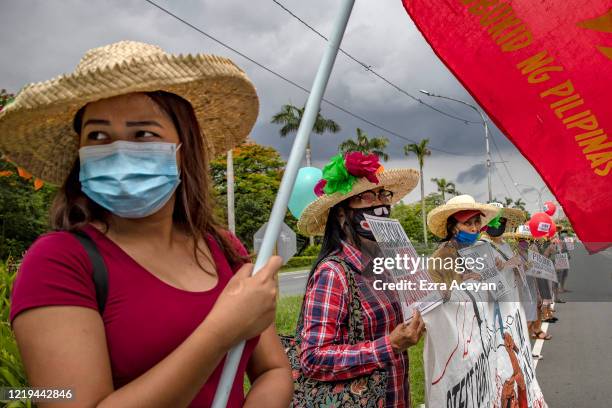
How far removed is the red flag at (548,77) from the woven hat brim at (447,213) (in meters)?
3.49

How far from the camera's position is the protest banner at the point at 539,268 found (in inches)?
132

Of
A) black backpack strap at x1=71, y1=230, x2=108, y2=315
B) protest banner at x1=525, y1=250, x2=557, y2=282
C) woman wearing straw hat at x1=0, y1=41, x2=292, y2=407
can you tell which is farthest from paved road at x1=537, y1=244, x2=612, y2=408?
black backpack strap at x1=71, y1=230, x2=108, y2=315

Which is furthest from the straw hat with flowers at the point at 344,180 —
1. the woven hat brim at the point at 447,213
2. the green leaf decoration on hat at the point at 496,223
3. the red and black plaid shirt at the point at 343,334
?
the green leaf decoration on hat at the point at 496,223

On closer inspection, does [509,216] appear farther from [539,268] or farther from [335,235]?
[335,235]

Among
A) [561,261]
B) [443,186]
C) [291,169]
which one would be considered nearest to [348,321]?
[291,169]

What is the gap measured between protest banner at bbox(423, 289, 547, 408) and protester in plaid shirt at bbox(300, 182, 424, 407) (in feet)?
0.52

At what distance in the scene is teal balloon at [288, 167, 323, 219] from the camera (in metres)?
5.99

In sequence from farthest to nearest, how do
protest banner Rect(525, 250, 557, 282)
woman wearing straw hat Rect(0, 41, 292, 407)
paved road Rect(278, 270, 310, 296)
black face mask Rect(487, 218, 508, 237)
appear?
paved road Rect(278, 270, 310, 296) → black face mask Rect(487, 218, 508, 237) → protest banner Rect(525, 250, 557, 282) → woman wearing straw hat Rect(0, 41, 292, 407)

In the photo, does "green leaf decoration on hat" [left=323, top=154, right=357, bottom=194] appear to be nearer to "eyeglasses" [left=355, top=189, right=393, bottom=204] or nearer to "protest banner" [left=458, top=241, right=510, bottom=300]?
"eyeglasses" [left=355, top=189, right=393, bottom=204]

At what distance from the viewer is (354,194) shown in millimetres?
2990

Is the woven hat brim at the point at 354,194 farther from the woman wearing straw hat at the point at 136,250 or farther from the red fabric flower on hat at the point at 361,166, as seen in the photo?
the woman wearing straw hat at the point at 136,250

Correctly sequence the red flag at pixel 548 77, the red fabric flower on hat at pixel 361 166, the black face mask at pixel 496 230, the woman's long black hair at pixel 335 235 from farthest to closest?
the black face mask at pixel 496 230 < the red fabric flower on hat at pixel 361 166 < the woman's long black hair at pixel 335 235 < the red flag at pixel 548 77

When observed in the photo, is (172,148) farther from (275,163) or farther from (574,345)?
(275,163)

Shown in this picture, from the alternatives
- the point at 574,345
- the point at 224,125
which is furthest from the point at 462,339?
the point at 574,345
